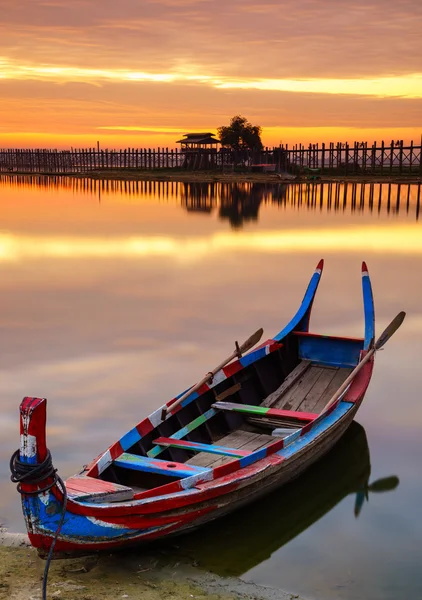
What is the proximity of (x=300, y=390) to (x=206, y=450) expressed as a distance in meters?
2.25

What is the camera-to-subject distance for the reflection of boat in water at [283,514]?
5.45 metres

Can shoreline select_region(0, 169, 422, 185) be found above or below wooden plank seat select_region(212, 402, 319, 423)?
above

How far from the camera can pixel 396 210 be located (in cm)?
3328

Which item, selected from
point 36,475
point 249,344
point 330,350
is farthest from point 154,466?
point 330,350

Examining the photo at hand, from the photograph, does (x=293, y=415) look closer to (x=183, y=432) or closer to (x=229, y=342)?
(x=183, y=432)

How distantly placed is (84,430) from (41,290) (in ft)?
26.9

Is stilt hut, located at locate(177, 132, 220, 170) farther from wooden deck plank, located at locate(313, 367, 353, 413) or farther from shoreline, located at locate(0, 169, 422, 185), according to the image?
wooden deck plank, located at locate(313, 367, 353, 413)

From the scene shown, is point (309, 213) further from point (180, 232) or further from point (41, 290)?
point (41, 290)

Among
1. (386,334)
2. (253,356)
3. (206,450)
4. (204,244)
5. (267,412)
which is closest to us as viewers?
(206,450)

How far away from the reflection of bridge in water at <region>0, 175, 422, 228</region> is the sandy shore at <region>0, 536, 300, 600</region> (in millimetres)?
24153

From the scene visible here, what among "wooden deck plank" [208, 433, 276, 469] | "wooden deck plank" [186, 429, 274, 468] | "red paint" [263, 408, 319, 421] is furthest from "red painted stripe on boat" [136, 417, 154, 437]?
"red paint" [263, 408, 319, 421]

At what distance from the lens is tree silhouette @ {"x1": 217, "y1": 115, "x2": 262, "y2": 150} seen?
64125mm

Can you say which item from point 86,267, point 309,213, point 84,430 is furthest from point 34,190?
point 84,430

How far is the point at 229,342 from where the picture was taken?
37.2ft
